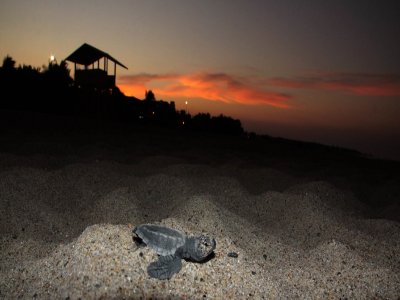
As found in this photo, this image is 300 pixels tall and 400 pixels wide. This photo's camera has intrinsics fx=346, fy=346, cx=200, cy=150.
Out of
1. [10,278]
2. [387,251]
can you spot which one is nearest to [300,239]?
[387,251]

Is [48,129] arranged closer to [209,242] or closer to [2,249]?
[2,249]

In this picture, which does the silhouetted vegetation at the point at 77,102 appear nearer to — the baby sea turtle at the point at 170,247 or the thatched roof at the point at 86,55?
the thatched roof at the point at 86,55

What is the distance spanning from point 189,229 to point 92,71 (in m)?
12.4

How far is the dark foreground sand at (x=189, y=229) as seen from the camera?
188 cm

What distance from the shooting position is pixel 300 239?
2811 mm

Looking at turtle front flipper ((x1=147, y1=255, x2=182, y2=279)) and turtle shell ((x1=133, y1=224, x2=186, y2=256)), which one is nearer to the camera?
turtle front flipper ((x1=147, y1=255, x2=182, y2=279))

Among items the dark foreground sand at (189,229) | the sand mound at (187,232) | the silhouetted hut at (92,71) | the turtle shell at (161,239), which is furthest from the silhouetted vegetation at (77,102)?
the turtle shell at (161,239)

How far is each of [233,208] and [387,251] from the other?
1.32m

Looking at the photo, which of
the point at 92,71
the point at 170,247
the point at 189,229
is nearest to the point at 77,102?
the point at 92,71

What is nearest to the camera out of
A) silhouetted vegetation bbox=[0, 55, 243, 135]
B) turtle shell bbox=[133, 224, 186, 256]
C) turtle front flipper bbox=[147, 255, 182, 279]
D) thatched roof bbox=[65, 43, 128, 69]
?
turtle front flipper bbox=[147, 255, 182, 279]

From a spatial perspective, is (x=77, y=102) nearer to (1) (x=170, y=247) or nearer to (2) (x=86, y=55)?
(2) (x=86, y=55)

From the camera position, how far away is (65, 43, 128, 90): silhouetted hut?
13.3 meters

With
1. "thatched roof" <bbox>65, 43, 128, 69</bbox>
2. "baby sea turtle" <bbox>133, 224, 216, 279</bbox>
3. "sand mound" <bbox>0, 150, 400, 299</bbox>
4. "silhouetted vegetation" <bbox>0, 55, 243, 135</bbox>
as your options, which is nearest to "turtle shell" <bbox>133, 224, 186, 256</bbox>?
"baby sea turtle" <bbox>133, 224, 216, 279</bbox>

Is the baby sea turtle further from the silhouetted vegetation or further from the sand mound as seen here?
the silhouetted vegetation
